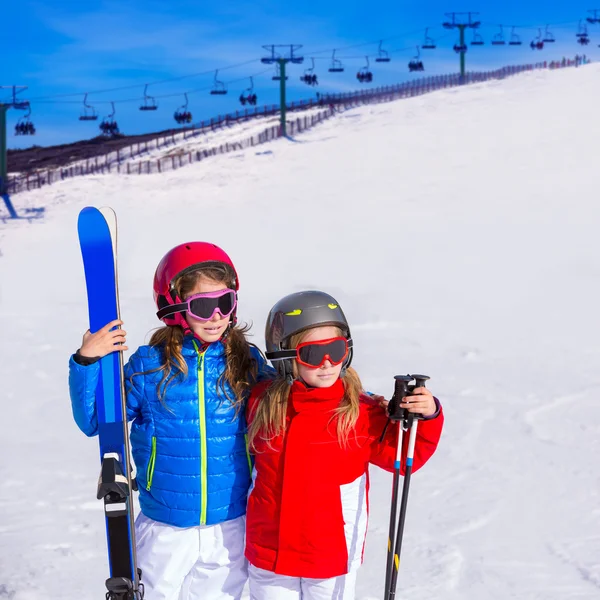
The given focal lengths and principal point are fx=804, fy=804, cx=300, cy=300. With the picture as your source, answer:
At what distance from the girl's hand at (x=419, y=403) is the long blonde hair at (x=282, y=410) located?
172 mm

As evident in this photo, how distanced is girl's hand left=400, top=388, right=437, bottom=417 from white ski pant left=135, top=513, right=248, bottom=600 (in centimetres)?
65

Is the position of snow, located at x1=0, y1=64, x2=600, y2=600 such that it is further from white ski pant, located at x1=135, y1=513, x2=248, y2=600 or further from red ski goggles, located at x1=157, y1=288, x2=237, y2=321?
Answer: red ski goggles, located at x1=157, y1=288, x2=237, y2=321

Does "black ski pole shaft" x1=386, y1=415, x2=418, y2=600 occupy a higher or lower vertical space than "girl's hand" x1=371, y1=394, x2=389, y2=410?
lower

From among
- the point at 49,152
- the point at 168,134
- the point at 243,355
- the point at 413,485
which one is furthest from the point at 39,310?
the point at 168,134

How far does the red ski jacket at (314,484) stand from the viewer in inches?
88.4

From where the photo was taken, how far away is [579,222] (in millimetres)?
14023

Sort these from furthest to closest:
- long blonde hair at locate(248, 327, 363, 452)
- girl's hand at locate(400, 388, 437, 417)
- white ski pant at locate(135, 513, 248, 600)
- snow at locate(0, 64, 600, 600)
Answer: snow at locate(0, 64, 600, 600) < white ski pant at locate(135, 513, 248, 600) < long blonde hair at locate(248, 327, 363, 452) < girl's hand at locate(400, 388, 437, 417)

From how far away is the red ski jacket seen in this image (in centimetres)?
224

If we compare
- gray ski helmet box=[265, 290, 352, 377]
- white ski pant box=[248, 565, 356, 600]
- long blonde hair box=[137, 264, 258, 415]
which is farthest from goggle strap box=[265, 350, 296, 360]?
white ski pant box=[248, 565, 356, 600]

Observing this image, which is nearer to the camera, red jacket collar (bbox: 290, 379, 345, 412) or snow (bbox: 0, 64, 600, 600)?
red jacket collar (bbox: 290, 379, 345, 412)

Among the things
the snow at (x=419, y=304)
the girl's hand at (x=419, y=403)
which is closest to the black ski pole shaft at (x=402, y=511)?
the girl's hand at (x=419, y=403)

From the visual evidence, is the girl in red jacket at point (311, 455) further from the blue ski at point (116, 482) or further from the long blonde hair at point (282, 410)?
the blue ski at point (116, 482)

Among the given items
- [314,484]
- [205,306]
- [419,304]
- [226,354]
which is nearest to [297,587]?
[314,484]

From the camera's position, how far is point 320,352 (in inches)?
88.7
